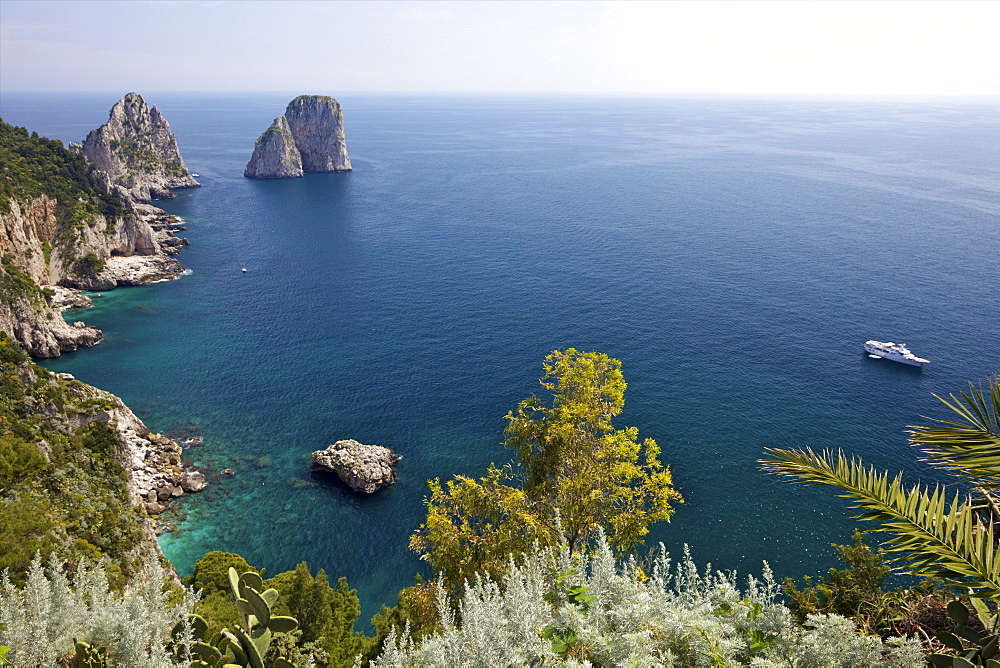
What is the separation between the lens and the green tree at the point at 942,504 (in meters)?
6.56

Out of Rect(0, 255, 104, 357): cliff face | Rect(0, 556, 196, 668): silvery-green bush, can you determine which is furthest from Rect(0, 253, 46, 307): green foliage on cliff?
Rect(0, 556, 196, 668): silvery-green bush

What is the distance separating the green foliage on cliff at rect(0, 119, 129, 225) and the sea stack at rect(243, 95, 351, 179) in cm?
6760

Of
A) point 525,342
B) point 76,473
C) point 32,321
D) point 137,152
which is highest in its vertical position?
point 137,152

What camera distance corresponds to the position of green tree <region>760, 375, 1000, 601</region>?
656 cm

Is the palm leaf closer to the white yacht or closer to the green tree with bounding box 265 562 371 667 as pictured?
the green tree with bounding box 265 562 371 667

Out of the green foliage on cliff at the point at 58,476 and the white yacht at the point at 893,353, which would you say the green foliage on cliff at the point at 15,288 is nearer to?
the green foliage on cliff at the point at 58,476

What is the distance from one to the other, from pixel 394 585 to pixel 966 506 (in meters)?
35.4

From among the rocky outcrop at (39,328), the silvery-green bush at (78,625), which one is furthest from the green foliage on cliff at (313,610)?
the rocky outcrop at (39,328)

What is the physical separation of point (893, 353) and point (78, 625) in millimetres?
69617

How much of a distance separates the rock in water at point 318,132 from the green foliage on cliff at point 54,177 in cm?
7948

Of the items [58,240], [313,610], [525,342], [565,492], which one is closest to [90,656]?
Answer: [565,492]

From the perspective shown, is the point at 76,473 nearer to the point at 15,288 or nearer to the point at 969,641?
the point at 15,288

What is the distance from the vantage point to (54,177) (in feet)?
274

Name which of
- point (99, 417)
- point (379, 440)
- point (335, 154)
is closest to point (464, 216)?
point (335, 154)
